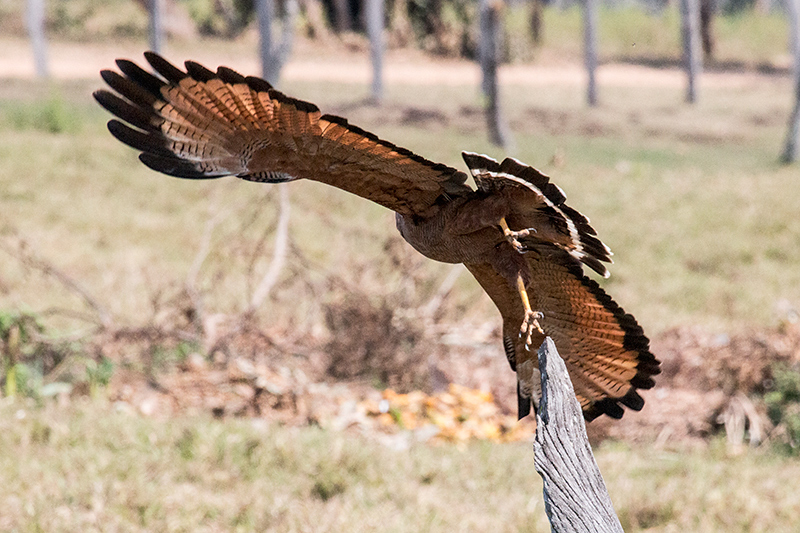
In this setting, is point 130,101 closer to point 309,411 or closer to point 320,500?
point 320,500

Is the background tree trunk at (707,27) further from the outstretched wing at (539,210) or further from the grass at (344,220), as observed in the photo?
the outstretched wing at (539,210)

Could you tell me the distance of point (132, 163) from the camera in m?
10.6

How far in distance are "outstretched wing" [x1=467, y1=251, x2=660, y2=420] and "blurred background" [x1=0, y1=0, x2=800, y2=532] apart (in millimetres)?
607

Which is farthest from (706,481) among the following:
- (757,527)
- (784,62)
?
(784,62)

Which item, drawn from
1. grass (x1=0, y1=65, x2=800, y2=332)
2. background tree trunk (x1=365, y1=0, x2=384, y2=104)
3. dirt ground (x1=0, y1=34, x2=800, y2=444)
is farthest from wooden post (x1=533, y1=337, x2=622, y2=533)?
background tree trunk (x1=365, y1=0, x2=384, y2=104)

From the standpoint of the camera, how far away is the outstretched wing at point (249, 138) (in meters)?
1.84

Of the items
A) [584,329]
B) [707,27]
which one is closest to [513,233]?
[584,329]

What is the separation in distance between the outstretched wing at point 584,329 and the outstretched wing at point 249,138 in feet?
1.02

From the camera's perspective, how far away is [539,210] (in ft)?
6.54

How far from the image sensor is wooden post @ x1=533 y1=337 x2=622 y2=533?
1.86 meters

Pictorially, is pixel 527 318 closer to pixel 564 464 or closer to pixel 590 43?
pixel 564 464

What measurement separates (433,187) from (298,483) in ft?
8.35

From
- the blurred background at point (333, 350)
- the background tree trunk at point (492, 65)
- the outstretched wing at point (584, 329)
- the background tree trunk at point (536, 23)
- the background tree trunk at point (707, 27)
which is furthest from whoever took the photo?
the background tree trunk at point (707, 27)

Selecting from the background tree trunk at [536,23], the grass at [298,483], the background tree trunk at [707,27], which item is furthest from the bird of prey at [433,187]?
the background tree trunk at [707,27]
